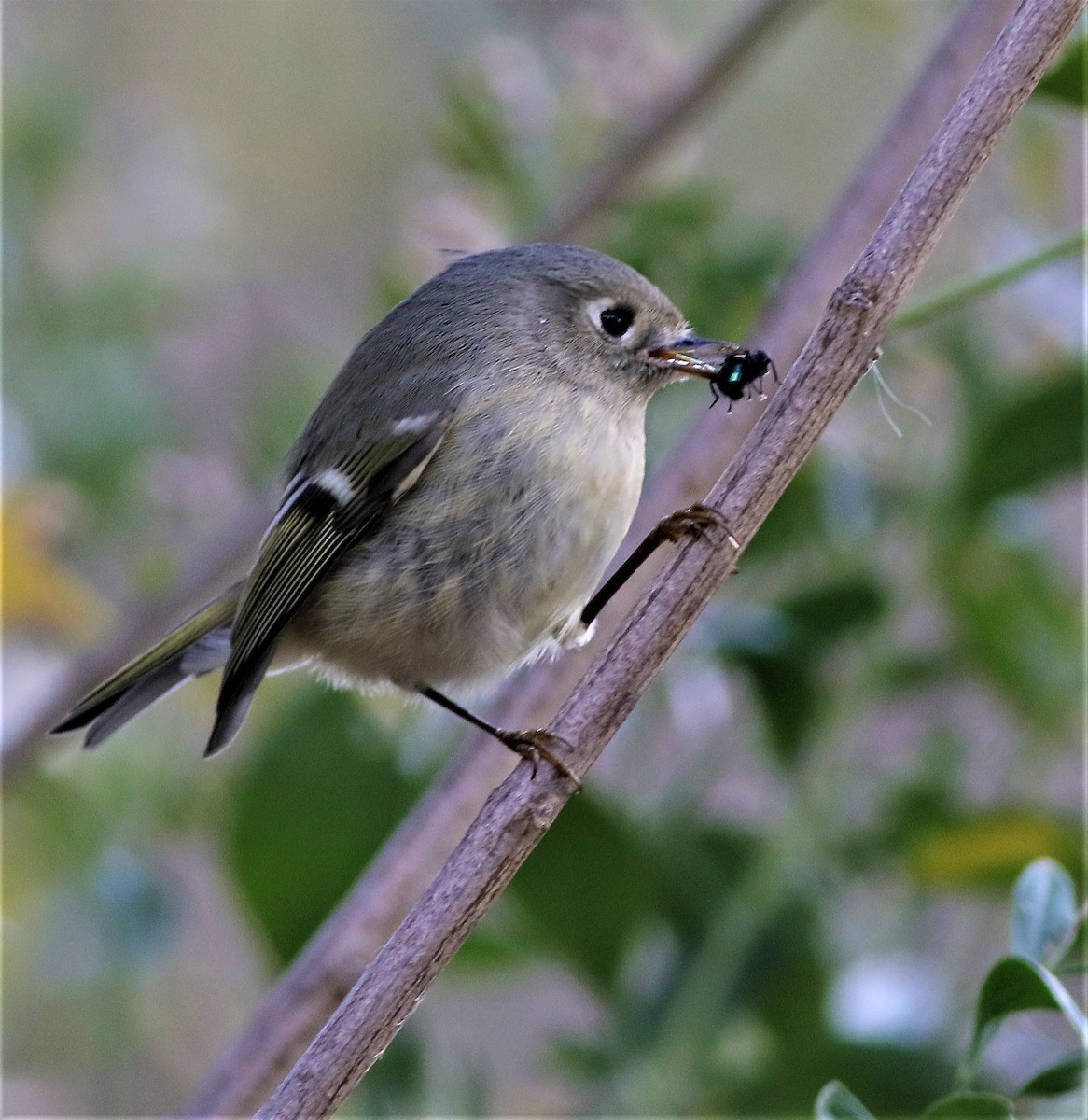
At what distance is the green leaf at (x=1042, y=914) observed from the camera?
0.68 metres

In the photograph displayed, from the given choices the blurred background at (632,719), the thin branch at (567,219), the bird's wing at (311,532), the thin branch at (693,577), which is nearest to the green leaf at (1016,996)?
the thin branch at (693,577)

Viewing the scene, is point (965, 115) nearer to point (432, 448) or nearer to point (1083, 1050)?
point (1083, 1050)

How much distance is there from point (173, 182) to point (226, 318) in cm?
23

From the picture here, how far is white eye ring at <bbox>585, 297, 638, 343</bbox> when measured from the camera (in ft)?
3.83

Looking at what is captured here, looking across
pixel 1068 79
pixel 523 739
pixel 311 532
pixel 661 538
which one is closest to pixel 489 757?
pixel 523 739

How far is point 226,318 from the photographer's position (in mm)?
2236

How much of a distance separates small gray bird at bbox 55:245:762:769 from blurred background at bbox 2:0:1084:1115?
0.27ft

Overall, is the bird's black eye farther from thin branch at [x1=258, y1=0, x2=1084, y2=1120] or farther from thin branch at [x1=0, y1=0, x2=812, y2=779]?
thin branch at [x1=258, y1=0, x2=1084, y2=1120]

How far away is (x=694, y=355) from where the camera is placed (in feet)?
3.69

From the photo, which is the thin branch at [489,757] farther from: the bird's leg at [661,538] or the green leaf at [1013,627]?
the green leaf at [1013,627]

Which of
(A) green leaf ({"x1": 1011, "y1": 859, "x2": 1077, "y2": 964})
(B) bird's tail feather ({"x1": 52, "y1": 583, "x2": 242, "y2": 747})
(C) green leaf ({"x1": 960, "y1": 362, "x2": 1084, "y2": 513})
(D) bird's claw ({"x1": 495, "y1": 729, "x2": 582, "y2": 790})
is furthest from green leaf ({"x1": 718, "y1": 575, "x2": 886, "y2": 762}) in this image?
(B) bird's tail feather ({"x1": 52, "y1": 583, "x2": 242, "y2": 747})

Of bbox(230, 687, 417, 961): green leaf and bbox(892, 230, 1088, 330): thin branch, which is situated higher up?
bbox(892, 230, 1088, 330): thin branch

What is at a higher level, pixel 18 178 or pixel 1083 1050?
pixel 18 178

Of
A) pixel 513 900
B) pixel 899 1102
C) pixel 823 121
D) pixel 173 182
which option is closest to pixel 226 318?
pixel 173 182
